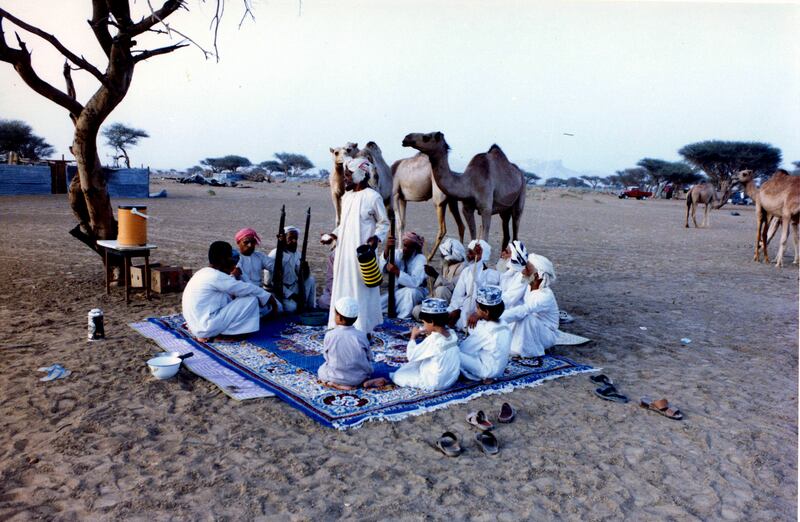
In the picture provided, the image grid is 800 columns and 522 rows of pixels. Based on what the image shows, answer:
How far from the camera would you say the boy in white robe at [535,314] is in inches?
209

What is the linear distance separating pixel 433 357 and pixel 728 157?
46.5 metres

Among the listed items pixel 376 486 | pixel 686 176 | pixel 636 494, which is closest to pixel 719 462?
pixel 636 494

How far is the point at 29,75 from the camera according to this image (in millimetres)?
6902

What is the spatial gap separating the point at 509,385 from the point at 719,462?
1.56m

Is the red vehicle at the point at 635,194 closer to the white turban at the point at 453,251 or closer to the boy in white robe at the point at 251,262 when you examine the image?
the white turban at the point at 453,251

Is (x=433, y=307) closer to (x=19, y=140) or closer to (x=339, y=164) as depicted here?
(x=339, y=164)

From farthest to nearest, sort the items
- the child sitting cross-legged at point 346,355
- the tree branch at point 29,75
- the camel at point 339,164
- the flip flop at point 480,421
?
the camel at point 339,164, the tree branch at point 29,75, the child sitting cross-legged at point 346,355, the flip flop at point 480,421

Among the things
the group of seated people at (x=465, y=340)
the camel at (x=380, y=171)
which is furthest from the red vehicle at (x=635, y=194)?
the group of seated people at (x=465, y=340)

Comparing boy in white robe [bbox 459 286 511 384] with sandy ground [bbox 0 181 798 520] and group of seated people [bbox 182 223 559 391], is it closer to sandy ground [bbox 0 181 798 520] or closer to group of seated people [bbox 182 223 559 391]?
group of seated people [bbox 182 223 559 391]

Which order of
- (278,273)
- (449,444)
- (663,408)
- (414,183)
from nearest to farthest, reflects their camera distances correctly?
(449,444) → (663,408) → (278,273) → (414,183)

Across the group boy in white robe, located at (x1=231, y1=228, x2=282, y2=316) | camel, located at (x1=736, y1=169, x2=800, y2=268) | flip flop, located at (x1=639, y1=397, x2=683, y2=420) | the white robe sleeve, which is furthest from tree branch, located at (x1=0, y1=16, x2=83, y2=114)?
camel, located at (x1=736, y1=169, x2=800, y2=268)

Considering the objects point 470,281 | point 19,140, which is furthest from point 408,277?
point 19,140

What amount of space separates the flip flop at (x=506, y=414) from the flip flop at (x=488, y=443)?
30 cm

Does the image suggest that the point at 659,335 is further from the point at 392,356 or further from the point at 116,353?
the point at 116,353
